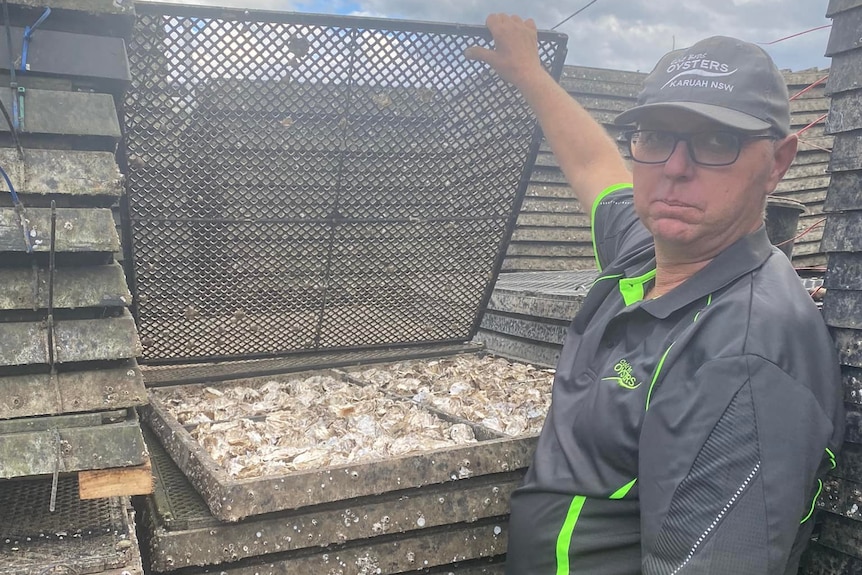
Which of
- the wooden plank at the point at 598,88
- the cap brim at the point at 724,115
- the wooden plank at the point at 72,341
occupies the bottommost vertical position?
the wooden plank at the point at 72,341

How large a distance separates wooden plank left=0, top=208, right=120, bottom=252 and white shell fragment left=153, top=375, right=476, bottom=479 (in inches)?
31.5

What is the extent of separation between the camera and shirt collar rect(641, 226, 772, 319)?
174cm

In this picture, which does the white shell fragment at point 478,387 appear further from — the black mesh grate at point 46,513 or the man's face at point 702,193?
the black mesh grate at point 46,513

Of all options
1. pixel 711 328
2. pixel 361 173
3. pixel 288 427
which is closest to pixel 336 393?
pixel 288 427

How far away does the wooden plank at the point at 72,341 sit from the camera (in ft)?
5.76

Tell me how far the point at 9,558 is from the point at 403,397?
1667 mm

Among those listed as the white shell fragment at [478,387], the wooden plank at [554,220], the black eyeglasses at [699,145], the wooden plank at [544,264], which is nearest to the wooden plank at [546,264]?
the wooden plank at [544,264]

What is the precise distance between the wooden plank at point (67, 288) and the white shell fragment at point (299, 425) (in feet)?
2.17

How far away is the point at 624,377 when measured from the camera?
178 centimetres

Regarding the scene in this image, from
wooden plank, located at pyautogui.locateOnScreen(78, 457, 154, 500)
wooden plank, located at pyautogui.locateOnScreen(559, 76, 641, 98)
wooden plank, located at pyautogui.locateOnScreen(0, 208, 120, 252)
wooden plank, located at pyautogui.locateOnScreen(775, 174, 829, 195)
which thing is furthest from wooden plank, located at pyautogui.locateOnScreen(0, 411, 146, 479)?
wooden plank, located at pyautogui.locateOnScreen(775, 174, 829, 195)

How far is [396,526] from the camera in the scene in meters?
2.09

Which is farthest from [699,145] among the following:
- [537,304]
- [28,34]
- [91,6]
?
[537,304]

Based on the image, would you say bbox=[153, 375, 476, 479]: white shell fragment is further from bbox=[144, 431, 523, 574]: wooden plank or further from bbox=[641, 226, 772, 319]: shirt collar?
bbox=[641, 226, 772, 319]: shirt collar

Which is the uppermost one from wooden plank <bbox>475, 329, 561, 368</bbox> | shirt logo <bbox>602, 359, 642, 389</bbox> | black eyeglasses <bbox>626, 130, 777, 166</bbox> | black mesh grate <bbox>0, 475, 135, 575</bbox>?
black eyeglasses <bbox>626, 130, 777, 166</bbox>
